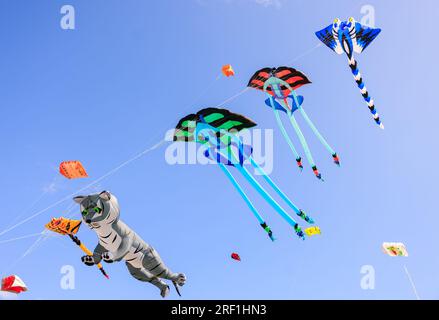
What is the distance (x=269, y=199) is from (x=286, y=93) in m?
3.32

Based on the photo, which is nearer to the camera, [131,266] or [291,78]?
[131,266]

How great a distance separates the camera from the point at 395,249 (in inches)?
520

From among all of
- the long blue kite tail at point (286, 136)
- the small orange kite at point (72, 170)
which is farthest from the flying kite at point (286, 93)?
the small orange kite at point (72, 170)

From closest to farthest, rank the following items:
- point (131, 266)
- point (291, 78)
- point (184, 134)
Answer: point (131, 266), point (184, 134), point (291, 78)

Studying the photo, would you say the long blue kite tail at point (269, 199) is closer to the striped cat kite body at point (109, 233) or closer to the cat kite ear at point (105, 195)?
the striped cat kite body at point (109, 233)

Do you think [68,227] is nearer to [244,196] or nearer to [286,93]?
[244,196]

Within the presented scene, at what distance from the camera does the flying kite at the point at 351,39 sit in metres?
11.4

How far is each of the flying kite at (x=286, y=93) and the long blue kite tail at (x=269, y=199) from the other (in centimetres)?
201

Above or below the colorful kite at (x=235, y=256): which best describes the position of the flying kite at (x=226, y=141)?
above

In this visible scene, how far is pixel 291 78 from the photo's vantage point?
41.1ft
